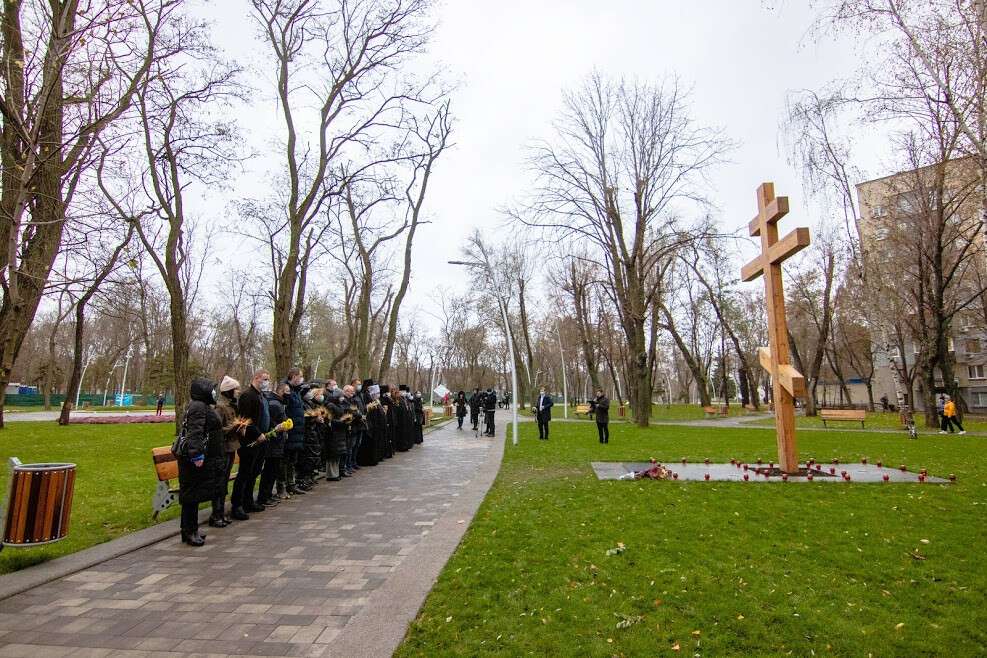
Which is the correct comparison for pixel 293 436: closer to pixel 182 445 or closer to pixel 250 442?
pixel 250 442

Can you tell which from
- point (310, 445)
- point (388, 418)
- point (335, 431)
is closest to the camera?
point (310, 445)

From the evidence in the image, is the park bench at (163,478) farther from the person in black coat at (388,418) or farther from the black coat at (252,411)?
the person in black coat at (388,418)

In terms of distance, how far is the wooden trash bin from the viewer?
4.89 metres

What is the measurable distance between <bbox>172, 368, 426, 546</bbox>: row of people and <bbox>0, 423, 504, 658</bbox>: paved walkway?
49 cm

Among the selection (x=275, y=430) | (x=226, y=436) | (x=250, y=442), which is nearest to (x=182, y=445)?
(x=226, y=436)

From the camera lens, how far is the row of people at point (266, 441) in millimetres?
6305

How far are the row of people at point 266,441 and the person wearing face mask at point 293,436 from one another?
2cm

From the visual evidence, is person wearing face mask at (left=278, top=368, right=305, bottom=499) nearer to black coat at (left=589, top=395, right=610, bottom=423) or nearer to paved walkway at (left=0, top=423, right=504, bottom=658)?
paved walkway at (left=0, top=423, right=504, bottom=658)

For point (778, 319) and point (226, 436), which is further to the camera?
point (778, 319)

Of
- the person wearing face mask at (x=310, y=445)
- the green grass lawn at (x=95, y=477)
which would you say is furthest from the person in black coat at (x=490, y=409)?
the person wearing face mask at (x=310, y=445)

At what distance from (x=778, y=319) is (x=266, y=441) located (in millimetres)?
9115

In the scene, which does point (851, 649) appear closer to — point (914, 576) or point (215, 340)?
point (914, 576)

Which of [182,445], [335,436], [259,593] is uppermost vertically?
[182,445]

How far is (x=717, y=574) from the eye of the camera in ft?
15.9
